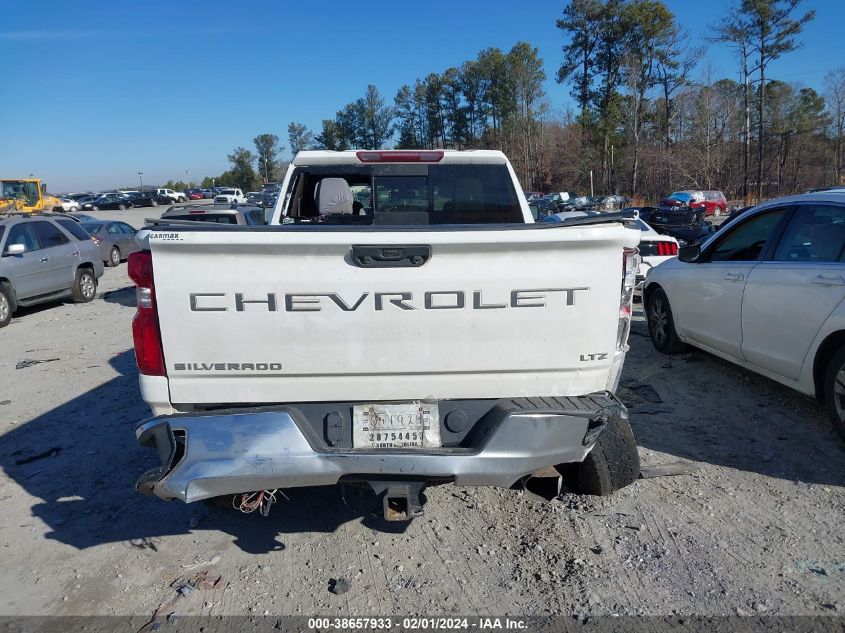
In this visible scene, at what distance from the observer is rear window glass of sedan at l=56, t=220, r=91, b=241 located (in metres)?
12.6

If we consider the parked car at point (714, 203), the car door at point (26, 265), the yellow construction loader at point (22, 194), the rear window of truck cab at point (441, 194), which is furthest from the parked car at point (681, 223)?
the yellow construction loader at point (22, 194)

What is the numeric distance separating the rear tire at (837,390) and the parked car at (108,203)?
66840 mm

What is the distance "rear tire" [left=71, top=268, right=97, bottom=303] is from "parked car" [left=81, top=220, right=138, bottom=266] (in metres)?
4.52

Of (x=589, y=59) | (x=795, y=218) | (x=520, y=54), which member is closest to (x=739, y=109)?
(x=589, y=59)

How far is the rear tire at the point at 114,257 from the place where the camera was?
18.2 meters

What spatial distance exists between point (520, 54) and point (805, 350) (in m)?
66.3

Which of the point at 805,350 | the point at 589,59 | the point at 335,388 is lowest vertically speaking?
the point at 805,350

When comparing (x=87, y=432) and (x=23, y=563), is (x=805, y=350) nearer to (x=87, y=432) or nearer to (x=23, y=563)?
(x=23, y=563)

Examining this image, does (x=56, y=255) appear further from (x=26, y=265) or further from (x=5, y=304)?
(x=5, y=304)

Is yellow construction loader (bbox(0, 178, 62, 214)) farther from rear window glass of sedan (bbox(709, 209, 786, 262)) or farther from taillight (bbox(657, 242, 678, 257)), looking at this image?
rear window glass of sedan (bbox(709, 209, 786, 262))

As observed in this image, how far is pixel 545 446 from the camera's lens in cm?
279

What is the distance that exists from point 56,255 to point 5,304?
5.22 feet

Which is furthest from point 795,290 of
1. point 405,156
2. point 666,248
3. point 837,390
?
point 666,248

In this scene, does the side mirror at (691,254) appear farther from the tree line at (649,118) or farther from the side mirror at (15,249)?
the tree line at (649,118)
